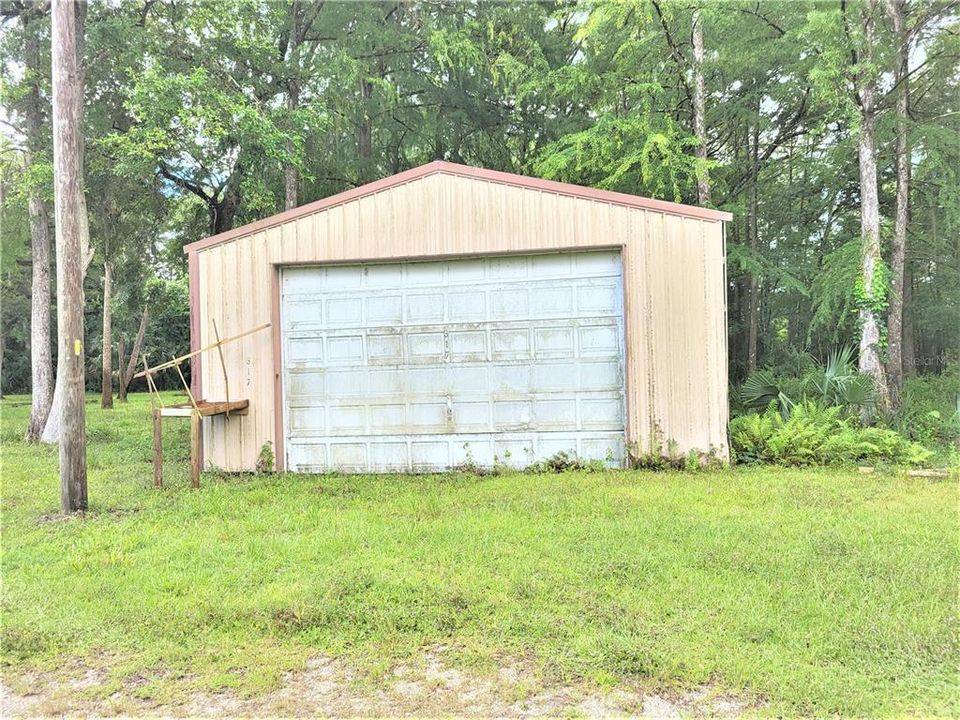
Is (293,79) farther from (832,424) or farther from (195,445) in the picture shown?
(832,424)

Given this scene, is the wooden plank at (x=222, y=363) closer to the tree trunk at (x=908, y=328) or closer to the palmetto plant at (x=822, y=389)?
A: the palmetto plant at (x=822, y=389)

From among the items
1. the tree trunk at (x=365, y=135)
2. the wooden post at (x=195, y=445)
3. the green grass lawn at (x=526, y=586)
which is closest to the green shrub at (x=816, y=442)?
the green grass lawn at (x=526, y=586)

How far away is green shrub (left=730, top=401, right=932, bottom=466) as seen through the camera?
262 inches

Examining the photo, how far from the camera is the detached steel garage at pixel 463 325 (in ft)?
22.1

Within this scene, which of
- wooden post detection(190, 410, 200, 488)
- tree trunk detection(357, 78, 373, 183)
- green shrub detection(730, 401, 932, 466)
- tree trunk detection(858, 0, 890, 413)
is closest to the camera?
wooden post detection(190, 410, 200, 488)

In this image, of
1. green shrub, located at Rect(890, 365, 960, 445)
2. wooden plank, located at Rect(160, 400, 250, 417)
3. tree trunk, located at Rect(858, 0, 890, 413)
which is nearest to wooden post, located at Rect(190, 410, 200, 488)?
wooden plank, located at Rect(160, 400, 250, 417)

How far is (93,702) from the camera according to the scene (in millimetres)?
2422

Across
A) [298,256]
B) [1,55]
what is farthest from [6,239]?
[298,256]

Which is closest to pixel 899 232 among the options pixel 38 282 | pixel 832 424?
pixel 832 424

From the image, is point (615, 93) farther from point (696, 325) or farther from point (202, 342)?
point (202, 342)

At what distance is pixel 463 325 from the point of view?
7.17 m

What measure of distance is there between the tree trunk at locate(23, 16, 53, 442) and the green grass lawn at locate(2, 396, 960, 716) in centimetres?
563

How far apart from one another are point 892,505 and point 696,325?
2.67 m

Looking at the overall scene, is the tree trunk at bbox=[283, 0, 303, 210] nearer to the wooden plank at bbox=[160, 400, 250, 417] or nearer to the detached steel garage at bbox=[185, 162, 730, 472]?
the detached steel garage at bbox=[185, 162, 730, 472]
